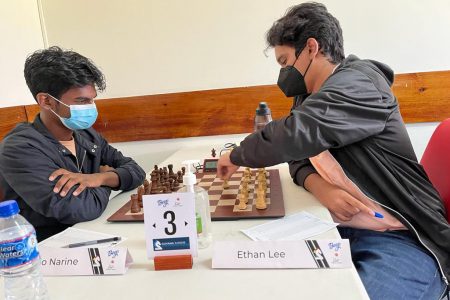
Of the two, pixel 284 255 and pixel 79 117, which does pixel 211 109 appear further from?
pixel 284 255

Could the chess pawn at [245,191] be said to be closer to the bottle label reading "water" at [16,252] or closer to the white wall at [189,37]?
the bottle label reading "water" at [16,252]

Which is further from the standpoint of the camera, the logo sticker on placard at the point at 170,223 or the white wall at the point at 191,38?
the white wall at the point at 191,38

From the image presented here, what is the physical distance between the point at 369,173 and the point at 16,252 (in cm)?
97

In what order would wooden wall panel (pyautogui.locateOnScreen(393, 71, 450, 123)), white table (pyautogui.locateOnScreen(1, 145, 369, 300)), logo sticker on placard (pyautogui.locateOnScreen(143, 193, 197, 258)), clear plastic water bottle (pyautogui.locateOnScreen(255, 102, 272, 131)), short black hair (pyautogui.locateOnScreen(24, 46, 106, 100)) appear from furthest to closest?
wooden wall panel (pyautogui.locateOnScreen(393, 71, 450, 123)) → clear plastic water bottle (pyautogui.locateOnScreen(255, 102, 272, 131)) → short black hair (pyautogui.locateOnScreen(24, 46, 106, 100)) → logo sticker on placard (pyautogui.locateOnScreen(143, 193, 197, 258)) → white table (pyautogui.locateOnScreen(1, 145, 369, 300))

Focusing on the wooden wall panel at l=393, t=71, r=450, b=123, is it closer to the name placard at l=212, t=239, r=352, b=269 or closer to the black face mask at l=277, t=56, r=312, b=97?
the black face mask at l=277, t=56, r=312, b=97

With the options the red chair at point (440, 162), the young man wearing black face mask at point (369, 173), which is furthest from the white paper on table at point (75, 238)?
the red chair at point (440, 162)

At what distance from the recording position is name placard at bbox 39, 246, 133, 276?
84 centimetres

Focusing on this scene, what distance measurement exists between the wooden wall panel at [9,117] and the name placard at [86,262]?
1.53 metres

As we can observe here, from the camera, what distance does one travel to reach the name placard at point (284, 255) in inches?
31.5

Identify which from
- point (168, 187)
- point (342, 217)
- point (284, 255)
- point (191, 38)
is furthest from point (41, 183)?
point (191, 38)

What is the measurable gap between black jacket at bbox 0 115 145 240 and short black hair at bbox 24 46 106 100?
15 cm

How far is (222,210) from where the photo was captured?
1.19 m

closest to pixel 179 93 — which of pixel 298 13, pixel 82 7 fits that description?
pixel 82 7

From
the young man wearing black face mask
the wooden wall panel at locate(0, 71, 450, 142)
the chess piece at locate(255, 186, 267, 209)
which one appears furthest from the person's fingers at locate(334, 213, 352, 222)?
the wooden wall panel at locate(0, 71, 450, 142)
